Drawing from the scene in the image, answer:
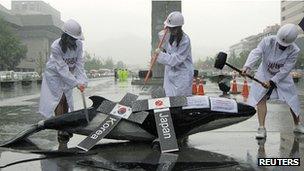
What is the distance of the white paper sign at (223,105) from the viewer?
6242 mm

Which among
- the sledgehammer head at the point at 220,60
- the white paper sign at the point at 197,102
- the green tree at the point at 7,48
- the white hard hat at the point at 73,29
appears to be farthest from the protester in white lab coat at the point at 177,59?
the green tree at the point at 7,48

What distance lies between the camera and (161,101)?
20.5 feet

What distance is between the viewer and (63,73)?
7.00m

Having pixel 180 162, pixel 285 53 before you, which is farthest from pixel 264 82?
pixel 180 162

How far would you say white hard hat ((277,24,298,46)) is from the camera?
23.4 ft

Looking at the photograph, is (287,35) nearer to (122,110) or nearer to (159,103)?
(159,103)

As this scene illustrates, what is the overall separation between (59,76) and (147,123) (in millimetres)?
1681

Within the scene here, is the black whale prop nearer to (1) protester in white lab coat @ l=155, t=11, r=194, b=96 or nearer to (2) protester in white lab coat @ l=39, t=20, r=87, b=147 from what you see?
(2) protester in white lab coat @ l=39, t=20, r=87, b=147

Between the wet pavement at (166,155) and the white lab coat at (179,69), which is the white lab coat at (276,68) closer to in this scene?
the wet pavement at (166,155)

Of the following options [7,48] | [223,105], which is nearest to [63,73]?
[223,105]

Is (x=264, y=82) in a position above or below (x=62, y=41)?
below

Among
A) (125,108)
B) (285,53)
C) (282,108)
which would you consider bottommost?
(282,108)

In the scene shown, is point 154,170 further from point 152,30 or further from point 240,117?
point 152,30

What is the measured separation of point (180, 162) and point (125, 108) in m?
1.31
